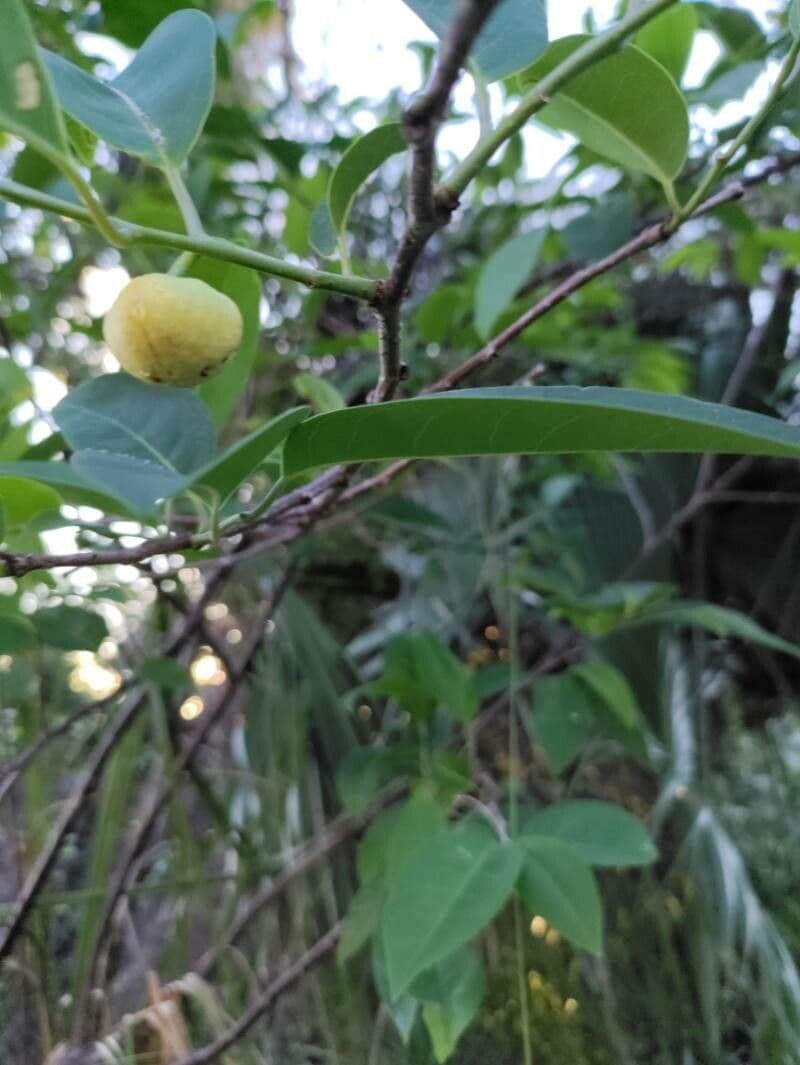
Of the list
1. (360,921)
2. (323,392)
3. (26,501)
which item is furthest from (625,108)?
(360,921)

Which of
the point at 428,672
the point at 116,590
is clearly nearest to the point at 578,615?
the point at 428,672

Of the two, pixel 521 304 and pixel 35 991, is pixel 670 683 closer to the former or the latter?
pixel 521 304

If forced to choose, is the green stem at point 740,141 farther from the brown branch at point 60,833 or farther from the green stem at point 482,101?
the brown branch at point 60,833

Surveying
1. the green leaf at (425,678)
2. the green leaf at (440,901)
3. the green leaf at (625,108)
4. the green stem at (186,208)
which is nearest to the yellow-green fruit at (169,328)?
the green stem at (186,208)

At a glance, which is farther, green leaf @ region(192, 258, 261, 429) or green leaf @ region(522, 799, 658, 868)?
green leaf @ region(522, 799, 658, 868)

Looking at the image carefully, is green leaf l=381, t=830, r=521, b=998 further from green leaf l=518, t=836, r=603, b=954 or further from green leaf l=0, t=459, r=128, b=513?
green leaf l=0, t=459, r=128, b=513

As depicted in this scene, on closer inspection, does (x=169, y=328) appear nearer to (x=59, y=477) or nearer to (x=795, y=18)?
(x=59, y=477)

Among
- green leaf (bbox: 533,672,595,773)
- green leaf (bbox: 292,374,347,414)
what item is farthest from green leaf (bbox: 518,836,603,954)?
green leaf (bbox: 292,374,347,414)
